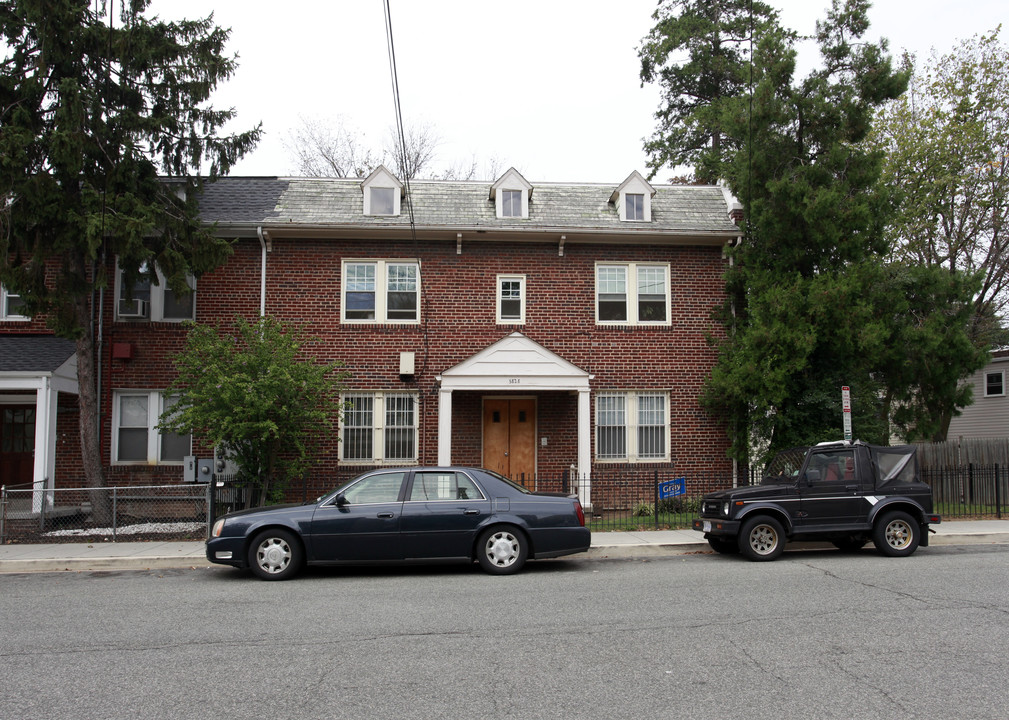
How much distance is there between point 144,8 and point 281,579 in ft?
35.1

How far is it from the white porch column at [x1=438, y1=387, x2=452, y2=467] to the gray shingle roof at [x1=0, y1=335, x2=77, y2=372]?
7.38 meters

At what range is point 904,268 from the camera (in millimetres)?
18422

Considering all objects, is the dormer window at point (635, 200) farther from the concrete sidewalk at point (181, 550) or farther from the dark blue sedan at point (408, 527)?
the dark blue sedan at point (408, 527)

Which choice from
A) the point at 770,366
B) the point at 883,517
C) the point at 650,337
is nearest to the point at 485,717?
the point at 883,517

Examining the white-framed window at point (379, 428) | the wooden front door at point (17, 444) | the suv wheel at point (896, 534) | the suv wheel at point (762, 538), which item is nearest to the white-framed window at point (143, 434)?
the wooden front door at point (17, 444)

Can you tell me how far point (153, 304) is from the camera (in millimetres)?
17344

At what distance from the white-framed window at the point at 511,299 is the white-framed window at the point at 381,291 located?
70.2 inches

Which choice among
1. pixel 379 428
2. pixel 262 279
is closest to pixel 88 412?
pixel 262 279

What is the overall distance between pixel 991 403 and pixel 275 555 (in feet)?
86.8

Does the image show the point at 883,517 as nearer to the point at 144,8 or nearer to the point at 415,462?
the point at 415,462

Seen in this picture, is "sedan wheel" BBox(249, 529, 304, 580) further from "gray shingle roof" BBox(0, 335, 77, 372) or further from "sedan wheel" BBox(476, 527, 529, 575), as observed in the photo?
"gray shingle roof" BBox(0, 335, 77, 372)

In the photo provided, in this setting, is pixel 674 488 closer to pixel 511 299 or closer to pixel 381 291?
pixel 511 299

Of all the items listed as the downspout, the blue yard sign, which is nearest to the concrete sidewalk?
the blue yard sign

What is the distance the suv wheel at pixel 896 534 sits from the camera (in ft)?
37.5
